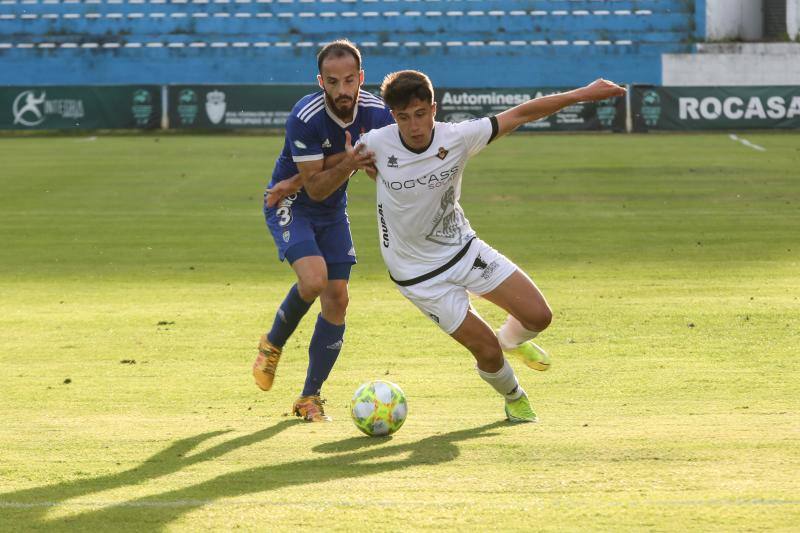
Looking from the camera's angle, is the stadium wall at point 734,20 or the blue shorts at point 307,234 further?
the stadium wall at point 734,20

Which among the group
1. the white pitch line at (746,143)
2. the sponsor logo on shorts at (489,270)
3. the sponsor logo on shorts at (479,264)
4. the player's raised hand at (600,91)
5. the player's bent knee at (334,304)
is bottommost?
the white pitch line at (746,143)

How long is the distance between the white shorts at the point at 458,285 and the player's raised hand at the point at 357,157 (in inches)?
31.3

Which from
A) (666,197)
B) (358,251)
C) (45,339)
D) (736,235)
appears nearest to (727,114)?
(666,197)

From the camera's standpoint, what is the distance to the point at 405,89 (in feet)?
21.9

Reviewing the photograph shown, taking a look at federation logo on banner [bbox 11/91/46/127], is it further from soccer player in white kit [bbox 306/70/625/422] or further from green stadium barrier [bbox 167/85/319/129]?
soccer player in white kit [bbox 306/70/625/422]

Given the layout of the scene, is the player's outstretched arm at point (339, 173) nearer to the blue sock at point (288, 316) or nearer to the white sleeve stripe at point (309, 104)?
the white sleeve stripe at point (309, 104)

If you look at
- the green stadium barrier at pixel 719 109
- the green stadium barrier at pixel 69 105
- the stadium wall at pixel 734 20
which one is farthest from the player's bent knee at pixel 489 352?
the stadium wall at pixel 734 20

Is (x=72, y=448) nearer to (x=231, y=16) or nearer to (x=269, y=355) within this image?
(x=269, y=355)

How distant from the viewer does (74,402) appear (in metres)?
7.94

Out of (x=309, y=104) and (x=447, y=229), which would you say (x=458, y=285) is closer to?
(x=447, y=229)

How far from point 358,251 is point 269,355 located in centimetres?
854

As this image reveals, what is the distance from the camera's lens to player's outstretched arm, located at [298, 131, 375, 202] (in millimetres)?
6984

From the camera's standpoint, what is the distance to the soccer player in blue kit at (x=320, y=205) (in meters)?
7.29

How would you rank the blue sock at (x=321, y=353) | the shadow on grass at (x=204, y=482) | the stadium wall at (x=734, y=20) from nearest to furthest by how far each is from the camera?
1. the shadow on grass at (x=204, y=482)
2. the blue sock at (x=321, y=353)
3. the stadium wall at (x=734, y=20)
